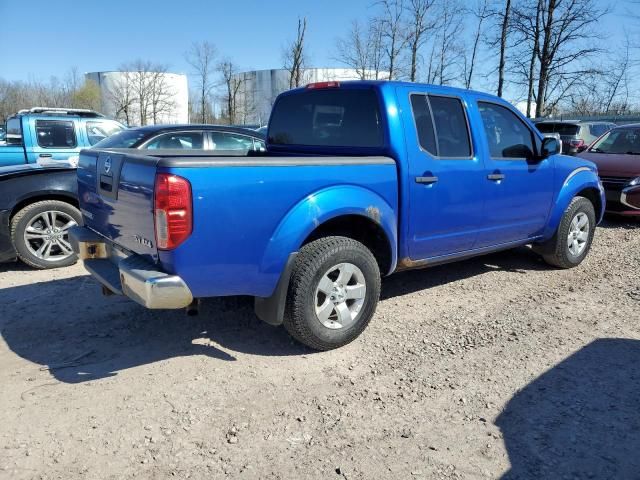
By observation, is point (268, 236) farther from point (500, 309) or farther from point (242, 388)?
point (500, 309)

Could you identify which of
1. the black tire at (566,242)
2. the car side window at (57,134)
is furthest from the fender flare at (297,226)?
the car side window at (57,134)

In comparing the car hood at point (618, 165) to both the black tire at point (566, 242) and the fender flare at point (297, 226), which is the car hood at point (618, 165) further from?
the fender flare at point (297, 226)

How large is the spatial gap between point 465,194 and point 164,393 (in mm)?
2835

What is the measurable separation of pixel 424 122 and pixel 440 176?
461mm

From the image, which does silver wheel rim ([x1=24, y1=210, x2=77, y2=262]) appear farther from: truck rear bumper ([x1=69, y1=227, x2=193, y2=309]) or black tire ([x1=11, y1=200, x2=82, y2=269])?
truck rear bumper ([x1=69, y1=227, x2=193, y2=309])

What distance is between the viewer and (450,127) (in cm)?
434

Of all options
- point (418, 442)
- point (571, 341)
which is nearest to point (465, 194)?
point (571, 341)

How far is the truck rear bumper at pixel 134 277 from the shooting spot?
2.86 metres

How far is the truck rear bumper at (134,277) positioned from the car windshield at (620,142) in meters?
8.63

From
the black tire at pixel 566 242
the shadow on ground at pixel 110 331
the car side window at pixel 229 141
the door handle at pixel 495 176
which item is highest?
the car side window at pixel 229 141

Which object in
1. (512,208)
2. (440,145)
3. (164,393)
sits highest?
(440,145)

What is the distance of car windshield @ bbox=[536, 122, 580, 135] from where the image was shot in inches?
601

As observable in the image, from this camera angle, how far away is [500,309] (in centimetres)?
451

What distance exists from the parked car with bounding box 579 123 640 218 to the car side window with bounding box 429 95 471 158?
485 centimetres
